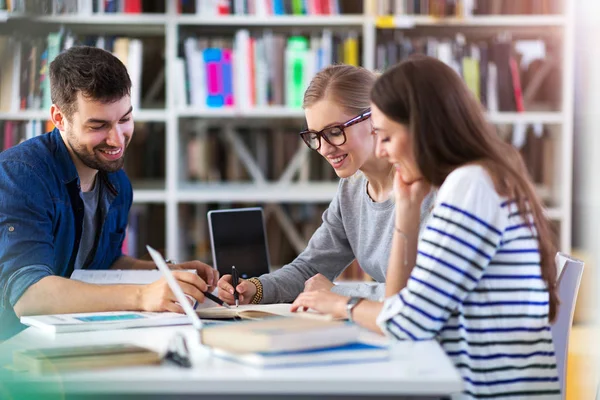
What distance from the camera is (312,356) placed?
1066 millimetres

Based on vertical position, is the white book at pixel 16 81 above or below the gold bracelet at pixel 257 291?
above

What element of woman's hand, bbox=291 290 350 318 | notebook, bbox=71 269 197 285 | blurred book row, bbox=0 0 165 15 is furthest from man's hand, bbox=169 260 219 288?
blurred book row, bbox=0 0 165 15

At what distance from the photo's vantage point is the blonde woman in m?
1.87

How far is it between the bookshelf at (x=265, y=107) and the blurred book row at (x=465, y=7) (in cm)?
3

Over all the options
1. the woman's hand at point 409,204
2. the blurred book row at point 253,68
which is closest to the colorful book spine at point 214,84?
the blurred book row at point 253,68

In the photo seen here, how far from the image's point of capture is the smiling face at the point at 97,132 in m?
1.87

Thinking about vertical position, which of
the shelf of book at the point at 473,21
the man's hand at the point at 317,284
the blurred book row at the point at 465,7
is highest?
the blurred book row at the point at 465,7

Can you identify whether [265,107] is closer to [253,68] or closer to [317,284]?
[253,68]

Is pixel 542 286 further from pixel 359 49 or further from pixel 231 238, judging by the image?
pixel 359 49

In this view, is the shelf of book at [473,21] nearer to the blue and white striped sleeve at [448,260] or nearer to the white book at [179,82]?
the white book at [179,82]

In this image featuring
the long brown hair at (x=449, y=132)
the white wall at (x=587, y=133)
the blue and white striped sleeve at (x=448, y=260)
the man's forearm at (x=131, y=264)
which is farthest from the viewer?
the white wall at (x=587, y=133)

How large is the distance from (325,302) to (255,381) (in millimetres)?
423

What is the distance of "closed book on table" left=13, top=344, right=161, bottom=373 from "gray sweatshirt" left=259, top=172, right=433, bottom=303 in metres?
0.70

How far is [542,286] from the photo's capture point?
4.18 ft
